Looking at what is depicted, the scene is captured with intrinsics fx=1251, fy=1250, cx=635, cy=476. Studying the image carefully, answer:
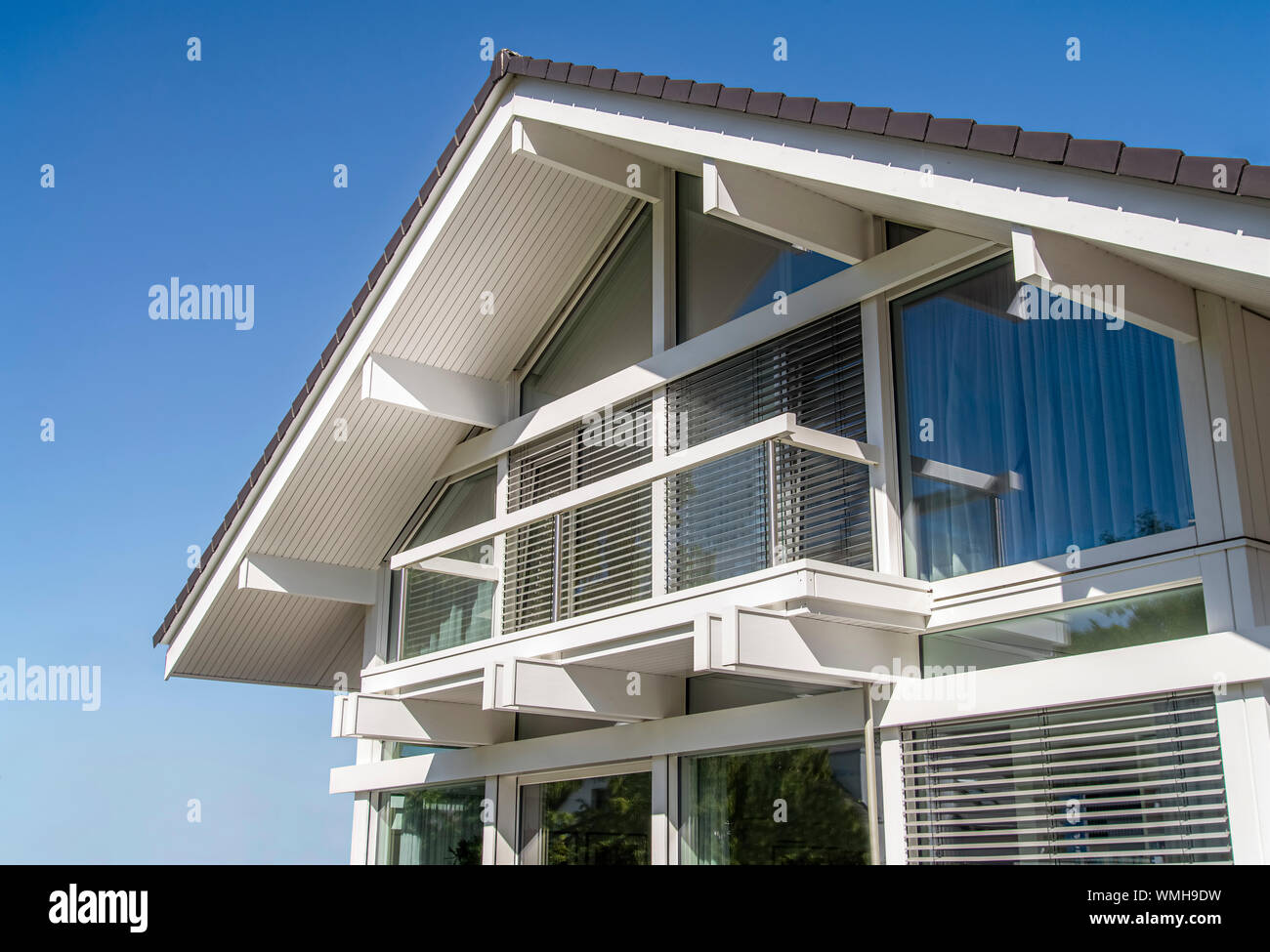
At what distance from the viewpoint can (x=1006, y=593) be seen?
7.28 m

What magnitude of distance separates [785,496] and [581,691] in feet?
7.67

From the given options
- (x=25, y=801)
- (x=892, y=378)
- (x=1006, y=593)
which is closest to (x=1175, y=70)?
(x=892, y=378)

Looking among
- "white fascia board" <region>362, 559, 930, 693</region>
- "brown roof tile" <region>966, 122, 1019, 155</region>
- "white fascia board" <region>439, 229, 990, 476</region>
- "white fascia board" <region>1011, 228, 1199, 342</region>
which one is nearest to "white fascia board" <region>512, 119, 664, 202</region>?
"white fascia board" <region>439, 229, 990, 476</region>

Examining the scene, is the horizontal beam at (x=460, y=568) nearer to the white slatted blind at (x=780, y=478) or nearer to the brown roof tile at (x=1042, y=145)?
the white slatted blind at (x=780, y=478)

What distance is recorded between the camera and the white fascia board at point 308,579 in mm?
12148

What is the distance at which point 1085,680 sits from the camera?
6551 mm

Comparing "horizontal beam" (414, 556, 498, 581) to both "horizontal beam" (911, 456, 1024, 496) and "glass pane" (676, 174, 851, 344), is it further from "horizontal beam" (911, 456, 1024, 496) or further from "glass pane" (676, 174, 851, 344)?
"horizontal beam" (911, 456, 1024, 496)

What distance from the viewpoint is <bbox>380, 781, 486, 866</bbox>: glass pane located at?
11.4 metres

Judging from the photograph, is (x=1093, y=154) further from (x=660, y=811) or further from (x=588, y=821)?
(x=588, y=821)

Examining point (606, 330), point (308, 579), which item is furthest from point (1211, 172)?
point (308, 579)
